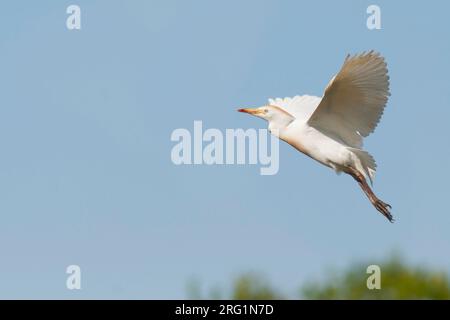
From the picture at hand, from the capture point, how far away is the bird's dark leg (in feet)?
49.6

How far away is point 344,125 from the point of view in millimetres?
15172

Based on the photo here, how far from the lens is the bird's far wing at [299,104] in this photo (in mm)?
16484

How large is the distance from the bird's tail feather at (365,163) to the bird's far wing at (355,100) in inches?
10.0

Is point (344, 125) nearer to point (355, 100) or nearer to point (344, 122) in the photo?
point (344, 122)

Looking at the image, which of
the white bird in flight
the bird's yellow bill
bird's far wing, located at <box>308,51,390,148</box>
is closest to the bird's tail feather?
the white bird in flight

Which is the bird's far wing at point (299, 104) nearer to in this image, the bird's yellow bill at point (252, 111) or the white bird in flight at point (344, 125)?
the bird's yellow bill at point (252, 111)

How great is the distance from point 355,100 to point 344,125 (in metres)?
0.52

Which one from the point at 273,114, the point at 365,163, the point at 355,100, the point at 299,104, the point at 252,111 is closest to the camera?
the point at 355,100

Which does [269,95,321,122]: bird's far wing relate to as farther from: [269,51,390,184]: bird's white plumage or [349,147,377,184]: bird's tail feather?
[349,147,377,184]: bird's tail feather

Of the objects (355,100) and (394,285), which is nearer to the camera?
(355,100)

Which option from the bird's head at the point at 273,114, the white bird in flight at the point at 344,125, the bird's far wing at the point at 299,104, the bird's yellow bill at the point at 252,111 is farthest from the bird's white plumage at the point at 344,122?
the bird's far wing at the point at 299,104

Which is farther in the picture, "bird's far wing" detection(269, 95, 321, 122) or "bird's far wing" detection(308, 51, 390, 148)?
"bird's far wing" detection(269, 95, 321, 122)

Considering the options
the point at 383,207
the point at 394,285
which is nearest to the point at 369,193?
the point at 383,207
